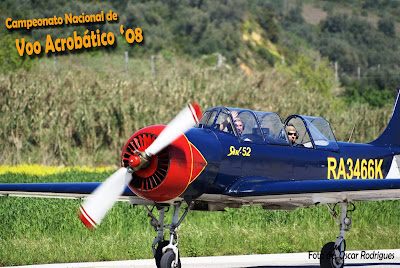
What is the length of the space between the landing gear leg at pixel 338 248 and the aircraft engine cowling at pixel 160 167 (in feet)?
9.99

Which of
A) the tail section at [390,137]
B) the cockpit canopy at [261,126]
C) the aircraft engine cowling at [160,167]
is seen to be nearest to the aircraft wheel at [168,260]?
the aircraft engine cowling at [160,167]

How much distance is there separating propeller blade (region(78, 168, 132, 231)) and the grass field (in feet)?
11.9

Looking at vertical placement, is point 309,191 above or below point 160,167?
below

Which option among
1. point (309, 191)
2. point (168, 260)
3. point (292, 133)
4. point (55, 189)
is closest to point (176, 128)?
point (168, 260)

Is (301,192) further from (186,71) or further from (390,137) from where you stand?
(186,71)

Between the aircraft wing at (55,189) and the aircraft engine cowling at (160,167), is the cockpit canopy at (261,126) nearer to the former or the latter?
the aircraft engine cowling at (160,167)

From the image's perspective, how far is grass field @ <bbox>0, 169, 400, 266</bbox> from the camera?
46.6ft

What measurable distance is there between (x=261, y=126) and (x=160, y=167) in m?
2.39

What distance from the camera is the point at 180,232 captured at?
1627cm

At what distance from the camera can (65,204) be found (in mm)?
17844

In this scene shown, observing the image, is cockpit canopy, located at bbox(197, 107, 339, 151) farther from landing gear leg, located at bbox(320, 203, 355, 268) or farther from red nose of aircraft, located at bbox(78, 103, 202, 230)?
landing gear leg, located at bbox(320, 203, 355, 268)

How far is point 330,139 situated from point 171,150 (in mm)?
4432

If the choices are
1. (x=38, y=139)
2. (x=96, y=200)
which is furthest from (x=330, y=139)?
(x=38, y=139)

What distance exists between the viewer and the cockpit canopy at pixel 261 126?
11.6 m
